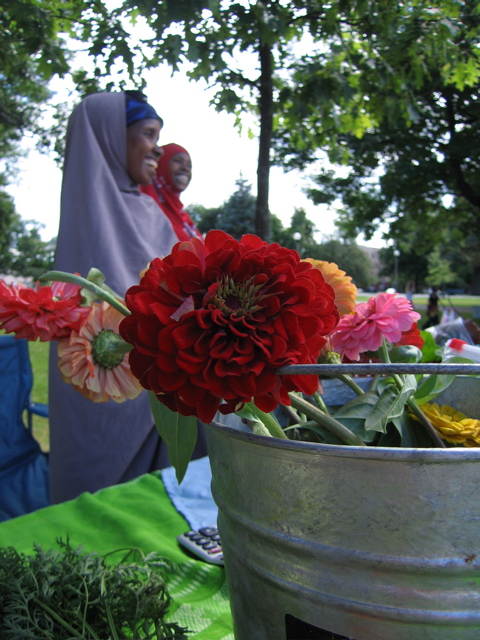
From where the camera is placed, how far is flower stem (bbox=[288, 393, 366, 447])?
A: 42 centimetres

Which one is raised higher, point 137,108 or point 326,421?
point 137,108

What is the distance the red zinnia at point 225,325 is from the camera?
351mm

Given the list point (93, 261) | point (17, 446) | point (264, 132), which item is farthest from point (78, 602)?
point (264, 132)

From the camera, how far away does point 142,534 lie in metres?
0.95

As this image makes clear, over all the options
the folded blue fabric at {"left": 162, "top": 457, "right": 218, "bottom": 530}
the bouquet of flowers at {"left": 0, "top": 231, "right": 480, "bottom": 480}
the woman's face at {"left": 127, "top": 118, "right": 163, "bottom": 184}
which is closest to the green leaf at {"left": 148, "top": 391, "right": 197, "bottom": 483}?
the bouquet of flowers at {"left": 0, "top": 231, "right": 480, "bottom": 480}

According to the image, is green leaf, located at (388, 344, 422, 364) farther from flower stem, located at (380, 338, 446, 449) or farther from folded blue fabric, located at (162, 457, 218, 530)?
folded blue fabric, located at (162, 457, 218, 530)

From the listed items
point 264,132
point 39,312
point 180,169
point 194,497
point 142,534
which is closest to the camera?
point 39,312

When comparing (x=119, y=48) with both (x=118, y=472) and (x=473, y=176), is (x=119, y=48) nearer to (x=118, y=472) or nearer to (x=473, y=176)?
(x=118, y=472)

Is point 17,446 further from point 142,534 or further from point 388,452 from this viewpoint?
point 388,452

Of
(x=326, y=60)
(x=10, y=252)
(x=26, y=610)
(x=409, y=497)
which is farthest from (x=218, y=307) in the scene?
(x=10, y=252)

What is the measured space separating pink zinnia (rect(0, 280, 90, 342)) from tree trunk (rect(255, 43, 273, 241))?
1.76 m

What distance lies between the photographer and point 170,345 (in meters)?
0.35

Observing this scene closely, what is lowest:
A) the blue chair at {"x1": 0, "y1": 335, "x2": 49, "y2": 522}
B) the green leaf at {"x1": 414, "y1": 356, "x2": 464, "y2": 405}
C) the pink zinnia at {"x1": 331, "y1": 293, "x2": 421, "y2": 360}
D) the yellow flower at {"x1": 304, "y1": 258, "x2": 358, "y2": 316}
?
the blue chair at {"x1": 0, "y1": 335, "x2": 49, "y2": 522}

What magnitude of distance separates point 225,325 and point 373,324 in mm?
202
